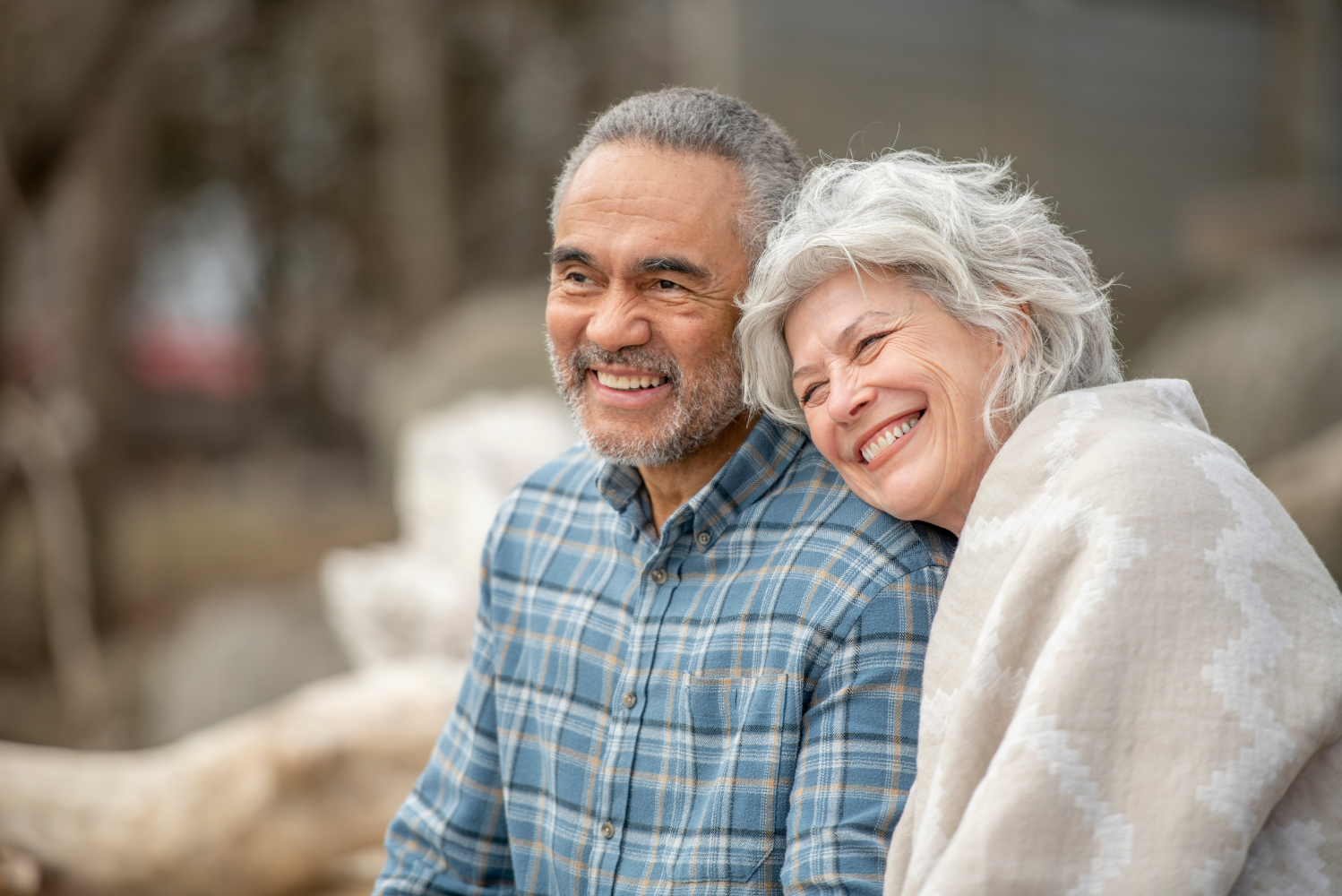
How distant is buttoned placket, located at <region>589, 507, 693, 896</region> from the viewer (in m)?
1.69

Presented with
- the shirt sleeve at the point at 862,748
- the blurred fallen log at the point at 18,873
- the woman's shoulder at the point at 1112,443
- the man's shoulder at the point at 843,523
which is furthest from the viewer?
the blurred fallen log at the point at 18,873

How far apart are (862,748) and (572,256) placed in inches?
33.0

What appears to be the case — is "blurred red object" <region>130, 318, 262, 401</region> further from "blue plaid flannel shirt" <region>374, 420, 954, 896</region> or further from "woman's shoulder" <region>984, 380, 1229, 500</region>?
"woman's shoulder" <region>984, 380, 1229, 500</region>

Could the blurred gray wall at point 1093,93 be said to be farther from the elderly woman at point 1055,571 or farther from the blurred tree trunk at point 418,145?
the elderly woman at point 1055,571

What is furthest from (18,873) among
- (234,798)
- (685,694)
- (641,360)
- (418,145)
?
(418,145)

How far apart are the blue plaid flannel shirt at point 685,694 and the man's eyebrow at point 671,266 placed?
0.26 metres

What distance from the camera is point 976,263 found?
151 centimetres

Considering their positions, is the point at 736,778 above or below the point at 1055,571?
below

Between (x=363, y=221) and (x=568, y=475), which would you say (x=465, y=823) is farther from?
(x=363, y=221)

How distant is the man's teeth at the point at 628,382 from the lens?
1.77m

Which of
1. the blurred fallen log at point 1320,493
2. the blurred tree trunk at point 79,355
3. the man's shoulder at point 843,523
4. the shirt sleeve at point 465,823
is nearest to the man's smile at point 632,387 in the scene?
the man's shoulder at point 843,523

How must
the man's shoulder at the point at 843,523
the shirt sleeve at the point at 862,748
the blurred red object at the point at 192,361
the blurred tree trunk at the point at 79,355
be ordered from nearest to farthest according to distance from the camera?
1. the shirt sleeve at the point at 862,748
2. the man's shoulder at the point at 843,523
3. the blurred tree trunk at the point at 79,355
4. the blurred red object at the point at 192,361

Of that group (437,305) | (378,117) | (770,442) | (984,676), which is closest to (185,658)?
(437,305)

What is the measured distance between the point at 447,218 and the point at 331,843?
6.50 meters
